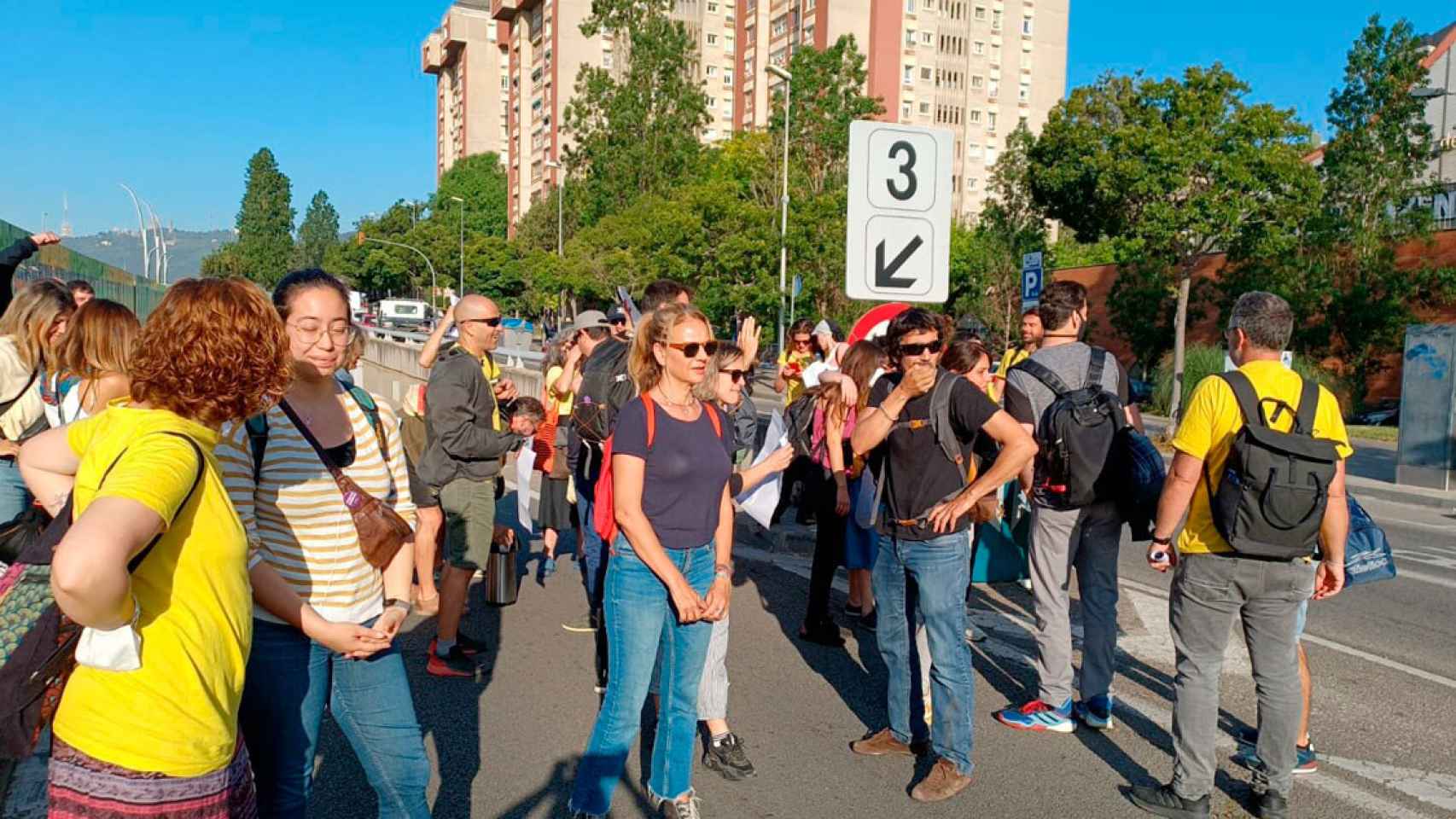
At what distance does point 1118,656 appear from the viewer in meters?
6.20

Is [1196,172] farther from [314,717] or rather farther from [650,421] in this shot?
[314,717]

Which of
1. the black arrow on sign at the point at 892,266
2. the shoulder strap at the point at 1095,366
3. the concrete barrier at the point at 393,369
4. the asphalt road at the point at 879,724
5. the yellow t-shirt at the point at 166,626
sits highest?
the black arrow on sign at the point at 892,266

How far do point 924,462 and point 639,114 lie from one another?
56.9 meters

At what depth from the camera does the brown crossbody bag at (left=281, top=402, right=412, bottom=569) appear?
2844mm

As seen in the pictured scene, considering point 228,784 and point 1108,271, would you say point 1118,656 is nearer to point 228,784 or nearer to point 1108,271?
point 228,784

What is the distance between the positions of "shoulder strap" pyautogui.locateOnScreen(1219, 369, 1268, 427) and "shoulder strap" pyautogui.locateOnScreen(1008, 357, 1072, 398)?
114 centimetres

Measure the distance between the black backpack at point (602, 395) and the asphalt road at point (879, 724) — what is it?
1.37 m

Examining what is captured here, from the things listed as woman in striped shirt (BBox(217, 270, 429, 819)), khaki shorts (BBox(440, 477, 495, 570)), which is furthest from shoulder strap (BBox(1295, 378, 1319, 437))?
khaki shorts (BBox(440, 477, 495, 570))

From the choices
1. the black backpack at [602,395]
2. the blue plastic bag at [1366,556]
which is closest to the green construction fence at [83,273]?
the black backpack at [602,395]

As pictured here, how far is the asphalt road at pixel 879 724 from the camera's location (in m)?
4.25

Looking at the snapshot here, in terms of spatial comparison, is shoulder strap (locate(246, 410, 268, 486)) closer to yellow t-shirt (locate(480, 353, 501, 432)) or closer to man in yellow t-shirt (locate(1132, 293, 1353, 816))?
yellow t-shirt (locate(480, 353, 501, 432))

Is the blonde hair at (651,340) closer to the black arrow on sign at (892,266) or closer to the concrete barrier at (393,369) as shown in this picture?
the black arrow on sign at (892,266)

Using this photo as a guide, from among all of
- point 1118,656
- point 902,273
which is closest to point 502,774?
point 1118,656

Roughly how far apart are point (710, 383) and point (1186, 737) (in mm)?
2279
